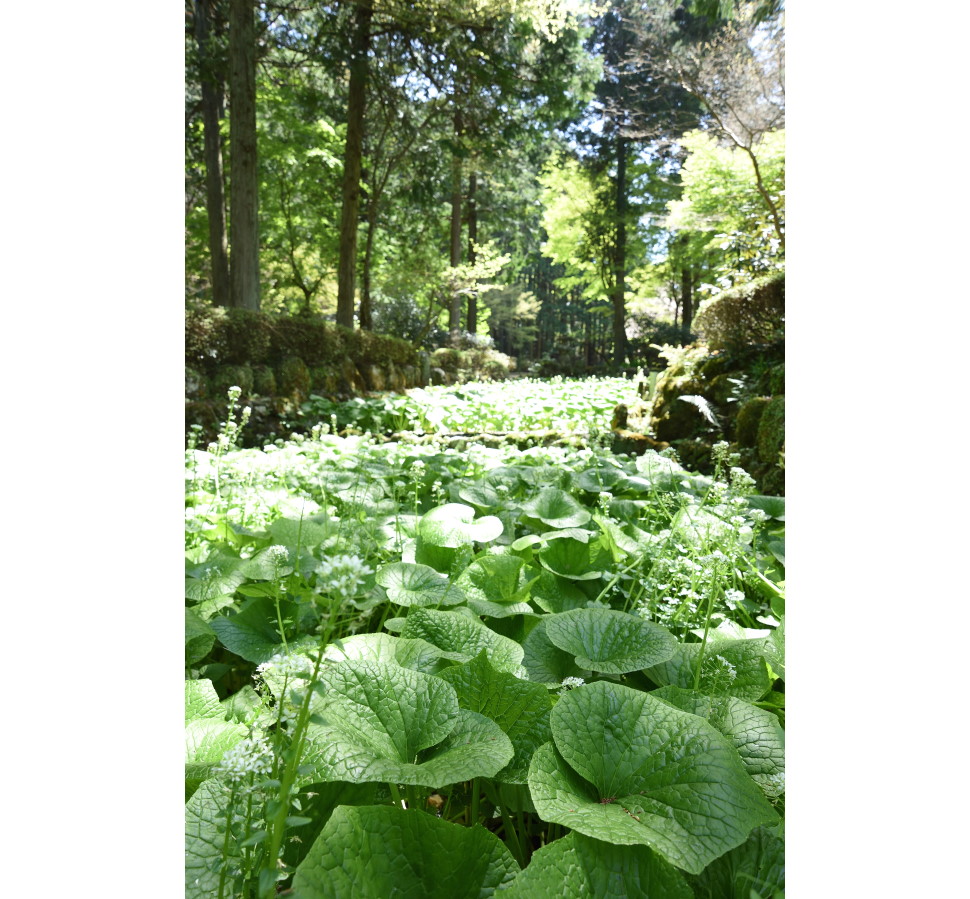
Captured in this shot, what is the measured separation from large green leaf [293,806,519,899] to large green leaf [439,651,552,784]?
168mm

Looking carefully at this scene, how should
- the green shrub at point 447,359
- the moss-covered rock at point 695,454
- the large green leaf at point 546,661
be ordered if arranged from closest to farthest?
the large green leaf at point 546,661
the moss-covered rock at point 695,454
the green shrub at point 447,359

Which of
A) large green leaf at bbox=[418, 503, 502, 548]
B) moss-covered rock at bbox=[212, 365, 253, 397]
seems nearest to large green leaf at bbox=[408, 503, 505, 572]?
large green leaf at bbox=[418, 503, 502, 548]

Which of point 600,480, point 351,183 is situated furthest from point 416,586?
point 351,183

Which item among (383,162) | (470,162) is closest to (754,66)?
(470,162)

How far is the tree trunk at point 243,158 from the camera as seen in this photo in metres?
4.90

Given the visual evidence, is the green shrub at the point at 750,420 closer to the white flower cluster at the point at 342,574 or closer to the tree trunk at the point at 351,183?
the tree trunk at the point at 351,183

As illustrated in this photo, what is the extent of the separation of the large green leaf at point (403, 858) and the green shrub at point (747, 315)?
4.17 metres

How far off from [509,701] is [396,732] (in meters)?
0.16

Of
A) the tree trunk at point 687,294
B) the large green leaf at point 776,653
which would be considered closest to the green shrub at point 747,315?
the tree trunk at point 687,294

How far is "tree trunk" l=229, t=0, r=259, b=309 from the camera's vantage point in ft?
16.1

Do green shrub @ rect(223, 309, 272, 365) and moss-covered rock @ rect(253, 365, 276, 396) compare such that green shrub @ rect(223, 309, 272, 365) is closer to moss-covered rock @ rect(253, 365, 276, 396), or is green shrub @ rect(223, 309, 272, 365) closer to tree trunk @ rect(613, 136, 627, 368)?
moss-covered rock @ rect(253, 365, 276, 396)

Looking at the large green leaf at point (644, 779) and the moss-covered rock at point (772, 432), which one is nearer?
the large green leaf at point (644, 779)
